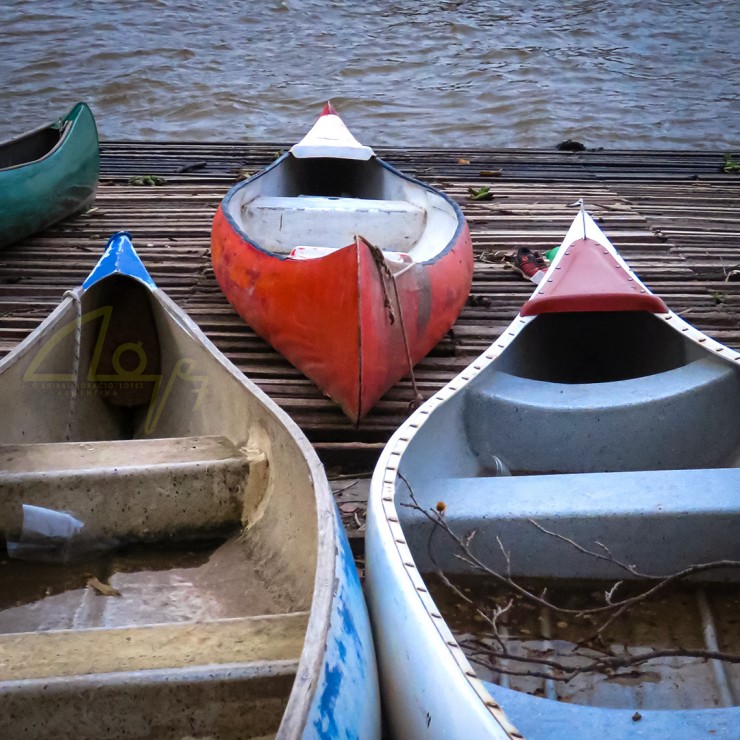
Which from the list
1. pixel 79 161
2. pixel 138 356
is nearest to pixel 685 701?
pixel 138 356

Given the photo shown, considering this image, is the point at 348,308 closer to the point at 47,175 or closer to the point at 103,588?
the point at 103,588

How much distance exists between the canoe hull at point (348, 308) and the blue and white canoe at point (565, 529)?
1.67ft

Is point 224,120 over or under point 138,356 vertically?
under

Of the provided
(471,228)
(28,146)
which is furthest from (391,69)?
(471,228)

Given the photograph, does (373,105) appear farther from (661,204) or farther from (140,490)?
(140,490)

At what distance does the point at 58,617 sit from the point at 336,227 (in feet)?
10.5

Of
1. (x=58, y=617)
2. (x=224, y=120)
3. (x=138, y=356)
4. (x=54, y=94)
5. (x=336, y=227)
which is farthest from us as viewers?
(x=54, y=94)

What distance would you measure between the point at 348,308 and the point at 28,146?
4.18 m

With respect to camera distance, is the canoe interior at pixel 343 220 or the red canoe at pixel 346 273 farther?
the canoe interior at pixel 343 220

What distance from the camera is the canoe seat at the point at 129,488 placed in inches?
100

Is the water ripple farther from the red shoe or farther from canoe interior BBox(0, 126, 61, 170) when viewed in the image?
the red shoe

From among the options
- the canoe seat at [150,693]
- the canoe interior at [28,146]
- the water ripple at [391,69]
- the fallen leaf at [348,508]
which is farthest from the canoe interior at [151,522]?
the water ripple at [391,69]

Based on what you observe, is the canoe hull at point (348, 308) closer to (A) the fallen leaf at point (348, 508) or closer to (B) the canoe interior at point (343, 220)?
(A) the fallen leaf at point (348, 508)

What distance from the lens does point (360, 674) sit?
1803 millimetres
